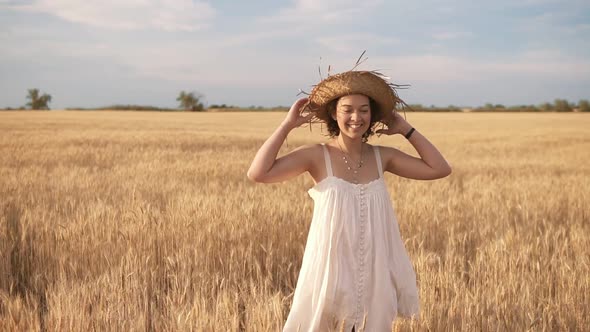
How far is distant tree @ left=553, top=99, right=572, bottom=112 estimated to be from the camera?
6475 centimetres

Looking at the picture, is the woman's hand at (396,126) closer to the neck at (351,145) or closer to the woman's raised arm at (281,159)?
the neck at (351,145)

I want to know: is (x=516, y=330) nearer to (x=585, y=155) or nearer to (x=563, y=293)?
(x=563, y=293)

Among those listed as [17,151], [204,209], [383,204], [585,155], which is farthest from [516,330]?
[585,155]

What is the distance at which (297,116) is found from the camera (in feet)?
7.73

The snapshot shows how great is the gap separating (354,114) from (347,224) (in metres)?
0.51

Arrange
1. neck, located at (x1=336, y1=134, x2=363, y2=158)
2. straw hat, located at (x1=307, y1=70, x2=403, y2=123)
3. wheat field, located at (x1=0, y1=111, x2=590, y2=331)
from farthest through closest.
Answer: wheat field, located at (x1=0, y1=111, x2=590, y2=331) < neck, located at (x1=336, y1=134, x2=363, y2=158) < straw hat, located at (x1=307, y1=70, x2=403, y2=123)

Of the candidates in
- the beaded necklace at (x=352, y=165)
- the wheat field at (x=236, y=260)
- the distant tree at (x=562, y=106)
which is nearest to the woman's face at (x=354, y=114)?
the beaded necklace at (x=352, y=165)

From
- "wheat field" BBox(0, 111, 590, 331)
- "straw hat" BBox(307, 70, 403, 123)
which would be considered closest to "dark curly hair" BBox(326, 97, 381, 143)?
"straw hat" BBox(307, 70, 403, 123)

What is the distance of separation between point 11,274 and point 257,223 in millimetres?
1824

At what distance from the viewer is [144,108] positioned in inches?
2778

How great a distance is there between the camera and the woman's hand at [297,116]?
2.32 m

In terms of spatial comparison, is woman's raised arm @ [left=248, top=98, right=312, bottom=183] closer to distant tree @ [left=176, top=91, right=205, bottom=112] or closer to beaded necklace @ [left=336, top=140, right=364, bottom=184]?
beaded necklace @ [left=336, top=140, right=364, bottom=184]

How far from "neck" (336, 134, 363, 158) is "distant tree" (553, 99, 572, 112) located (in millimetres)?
71783

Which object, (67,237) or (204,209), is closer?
(67,237)
